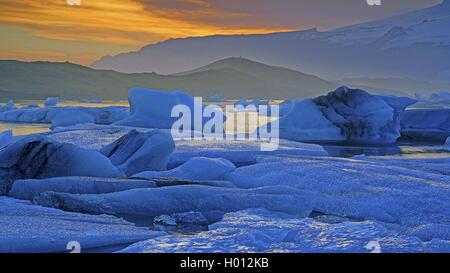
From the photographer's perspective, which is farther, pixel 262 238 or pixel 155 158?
pixel 155 158

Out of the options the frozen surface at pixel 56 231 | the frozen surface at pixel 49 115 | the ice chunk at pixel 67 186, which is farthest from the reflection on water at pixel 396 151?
the frozen surface at pixel 49 115

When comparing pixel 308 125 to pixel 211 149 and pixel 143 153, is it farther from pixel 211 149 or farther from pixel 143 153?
pixel 143 153

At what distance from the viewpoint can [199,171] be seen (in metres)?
6.75

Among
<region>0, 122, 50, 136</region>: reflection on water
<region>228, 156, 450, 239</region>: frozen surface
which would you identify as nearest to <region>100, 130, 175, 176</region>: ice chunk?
<region>228, 156, 450, 239</region>: frozen surface

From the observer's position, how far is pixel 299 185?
20.3ft

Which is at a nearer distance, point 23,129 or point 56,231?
point 56,231

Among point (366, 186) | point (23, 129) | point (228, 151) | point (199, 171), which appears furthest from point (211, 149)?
point (23, 129)

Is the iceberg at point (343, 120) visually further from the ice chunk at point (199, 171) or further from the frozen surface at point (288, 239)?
the frozen surface at point (288, 239)

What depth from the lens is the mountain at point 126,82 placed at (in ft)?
206

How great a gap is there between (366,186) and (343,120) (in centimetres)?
983

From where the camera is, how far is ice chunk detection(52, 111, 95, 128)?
1777cm
